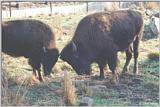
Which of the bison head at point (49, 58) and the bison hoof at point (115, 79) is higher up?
the bison head at point (49, 58)

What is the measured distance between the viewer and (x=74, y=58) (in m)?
8.02

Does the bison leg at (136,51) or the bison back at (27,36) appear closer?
the bison back at (27,36)

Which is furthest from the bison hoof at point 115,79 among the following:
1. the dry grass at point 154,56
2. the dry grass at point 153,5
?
the dry grass at point 153,5

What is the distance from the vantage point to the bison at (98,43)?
8.01 metres

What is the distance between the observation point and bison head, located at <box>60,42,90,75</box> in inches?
313

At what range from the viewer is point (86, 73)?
794 cm

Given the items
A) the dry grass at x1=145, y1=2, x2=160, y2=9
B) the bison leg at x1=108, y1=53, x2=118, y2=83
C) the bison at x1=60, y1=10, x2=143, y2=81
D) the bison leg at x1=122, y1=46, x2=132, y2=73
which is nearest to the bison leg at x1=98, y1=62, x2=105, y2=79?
the bison at x1=60, y1=10, x2=143, y2=81

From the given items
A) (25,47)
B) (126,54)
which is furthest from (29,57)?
(126,54)

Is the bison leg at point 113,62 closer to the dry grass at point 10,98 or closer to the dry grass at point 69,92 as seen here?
the dry grass at point 69,92

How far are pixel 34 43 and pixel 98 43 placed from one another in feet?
2.94

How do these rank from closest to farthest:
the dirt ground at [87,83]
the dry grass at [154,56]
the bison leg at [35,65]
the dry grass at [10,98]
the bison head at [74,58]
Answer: the dry grass at [10,98] → the dirt ground at [87,83] → the dry grass at [154,56] → the bison leg at [35,65] → the bison head at [74,58]

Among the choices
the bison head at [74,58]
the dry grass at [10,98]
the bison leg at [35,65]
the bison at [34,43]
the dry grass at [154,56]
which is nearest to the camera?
the dry grass at [10,98]

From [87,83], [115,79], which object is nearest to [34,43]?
[87,83]

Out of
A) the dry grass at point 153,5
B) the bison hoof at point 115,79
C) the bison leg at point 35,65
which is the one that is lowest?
the bison hoof at point 115,79
